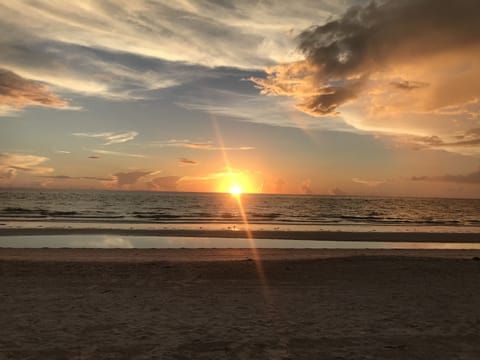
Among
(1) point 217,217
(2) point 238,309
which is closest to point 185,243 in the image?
(2) point 238,309

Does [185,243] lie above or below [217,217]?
below

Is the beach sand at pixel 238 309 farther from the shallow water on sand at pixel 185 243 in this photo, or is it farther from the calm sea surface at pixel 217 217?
the calm sea surface at pixel 217 217

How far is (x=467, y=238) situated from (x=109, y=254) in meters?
30.1

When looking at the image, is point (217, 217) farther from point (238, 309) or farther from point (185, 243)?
point (238, 309)

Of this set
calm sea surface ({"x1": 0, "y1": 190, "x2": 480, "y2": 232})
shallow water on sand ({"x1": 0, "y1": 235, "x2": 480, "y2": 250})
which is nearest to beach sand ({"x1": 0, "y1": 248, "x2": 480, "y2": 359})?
shallow water on sand ({"x1": 0, "y1": 235, "x2": 480, "y2": 250})

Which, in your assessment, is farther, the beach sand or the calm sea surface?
the calm sea surface

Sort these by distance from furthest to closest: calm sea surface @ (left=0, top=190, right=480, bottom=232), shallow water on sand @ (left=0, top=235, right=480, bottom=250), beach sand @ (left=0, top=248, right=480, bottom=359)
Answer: calm sea surface @ (left=0, top=190, right=480, bottom=232), shallow water on sand @ (left=0, top=235, right=480, bottom=250), beach sand @ (left=0, top=248, right=480, bottom=359)

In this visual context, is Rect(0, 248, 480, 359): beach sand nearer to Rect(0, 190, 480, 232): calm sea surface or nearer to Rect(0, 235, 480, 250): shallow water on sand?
Rect(0, 235, 480, 250): shallow water on sand

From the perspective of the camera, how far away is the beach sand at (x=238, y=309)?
7164 mm

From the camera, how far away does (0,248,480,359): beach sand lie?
7.16 meters

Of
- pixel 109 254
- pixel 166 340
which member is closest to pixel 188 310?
pixel 166 340

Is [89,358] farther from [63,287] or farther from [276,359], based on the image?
[63,287]

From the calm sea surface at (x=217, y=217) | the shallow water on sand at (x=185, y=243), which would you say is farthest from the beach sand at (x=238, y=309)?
the calm sea surface at (x=217, y=217)

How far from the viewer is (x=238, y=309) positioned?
32.2 ft
